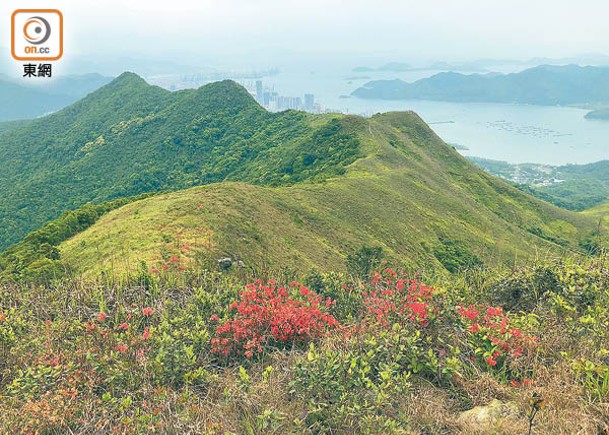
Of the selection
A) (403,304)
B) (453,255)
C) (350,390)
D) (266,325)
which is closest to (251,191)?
(453,255)

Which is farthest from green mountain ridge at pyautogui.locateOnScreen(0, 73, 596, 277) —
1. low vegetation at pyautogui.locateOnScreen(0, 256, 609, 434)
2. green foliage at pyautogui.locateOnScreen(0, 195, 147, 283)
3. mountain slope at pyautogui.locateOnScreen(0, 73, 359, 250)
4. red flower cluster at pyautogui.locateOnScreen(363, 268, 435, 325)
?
low vegetation at pyautogui.locateOnScreen(0, 256, 609, 434)

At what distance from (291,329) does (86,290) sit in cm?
556

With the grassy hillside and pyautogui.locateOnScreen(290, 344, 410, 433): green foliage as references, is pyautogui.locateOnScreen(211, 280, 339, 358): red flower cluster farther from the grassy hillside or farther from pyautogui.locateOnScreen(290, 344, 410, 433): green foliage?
the grassy hillside

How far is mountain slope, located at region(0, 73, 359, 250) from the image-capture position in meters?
67.9

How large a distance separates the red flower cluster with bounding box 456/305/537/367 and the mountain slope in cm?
4895

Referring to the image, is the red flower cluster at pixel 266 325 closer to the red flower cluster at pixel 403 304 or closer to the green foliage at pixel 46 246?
the red flower cluster at pixel 403 304

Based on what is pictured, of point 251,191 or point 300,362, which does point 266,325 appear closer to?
point 300,362

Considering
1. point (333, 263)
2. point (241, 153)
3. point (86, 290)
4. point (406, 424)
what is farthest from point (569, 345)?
point (241, 153)

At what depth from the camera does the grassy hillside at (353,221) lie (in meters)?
24.2

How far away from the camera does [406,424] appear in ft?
18.6

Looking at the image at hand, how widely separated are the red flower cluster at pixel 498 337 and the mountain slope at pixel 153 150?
48950mm

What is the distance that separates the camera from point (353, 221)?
39125 millimetres

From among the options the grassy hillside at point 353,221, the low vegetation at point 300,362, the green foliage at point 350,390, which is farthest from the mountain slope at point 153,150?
the green foliage at point 350,390

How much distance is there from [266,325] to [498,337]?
14.4 feet
